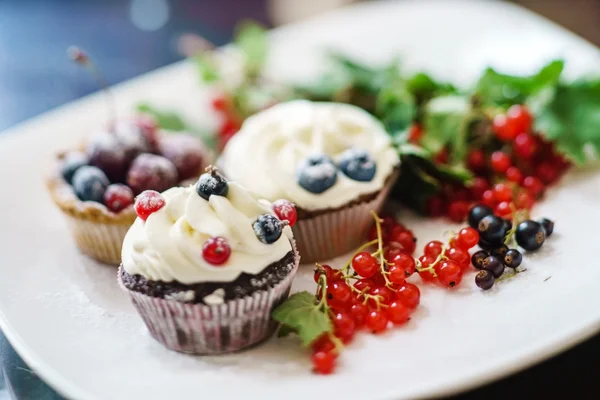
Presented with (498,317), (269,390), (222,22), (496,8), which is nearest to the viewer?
(269,390)

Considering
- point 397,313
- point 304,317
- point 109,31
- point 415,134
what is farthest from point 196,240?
point 109,31

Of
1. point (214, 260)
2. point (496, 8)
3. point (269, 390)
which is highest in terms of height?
point (496, 8)

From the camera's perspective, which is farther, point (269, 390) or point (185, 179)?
point (185, 179)

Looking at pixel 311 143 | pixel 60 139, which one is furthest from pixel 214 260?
pixel 60 139

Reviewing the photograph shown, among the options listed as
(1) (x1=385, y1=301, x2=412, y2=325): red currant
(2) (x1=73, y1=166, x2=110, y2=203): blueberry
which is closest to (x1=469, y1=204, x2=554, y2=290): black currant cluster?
(1) (x1=385, y1=301, x2=412, y2=325): red currant

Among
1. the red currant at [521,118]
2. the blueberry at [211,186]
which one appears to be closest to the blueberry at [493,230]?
the red currant at [521,118]

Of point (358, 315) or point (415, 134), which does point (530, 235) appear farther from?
point (415, 134)

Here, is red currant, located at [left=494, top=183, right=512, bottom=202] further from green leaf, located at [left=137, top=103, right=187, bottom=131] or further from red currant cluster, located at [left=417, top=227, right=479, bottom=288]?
green leaf, located at [left=137, top=103, right=187, bottom=131]

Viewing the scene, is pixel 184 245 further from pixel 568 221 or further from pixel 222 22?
pixel 222 22

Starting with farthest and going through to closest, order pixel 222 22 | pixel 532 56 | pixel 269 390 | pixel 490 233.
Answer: pixel 222 22, pixel 532 56, pixel 490 233, pixel 269 390
